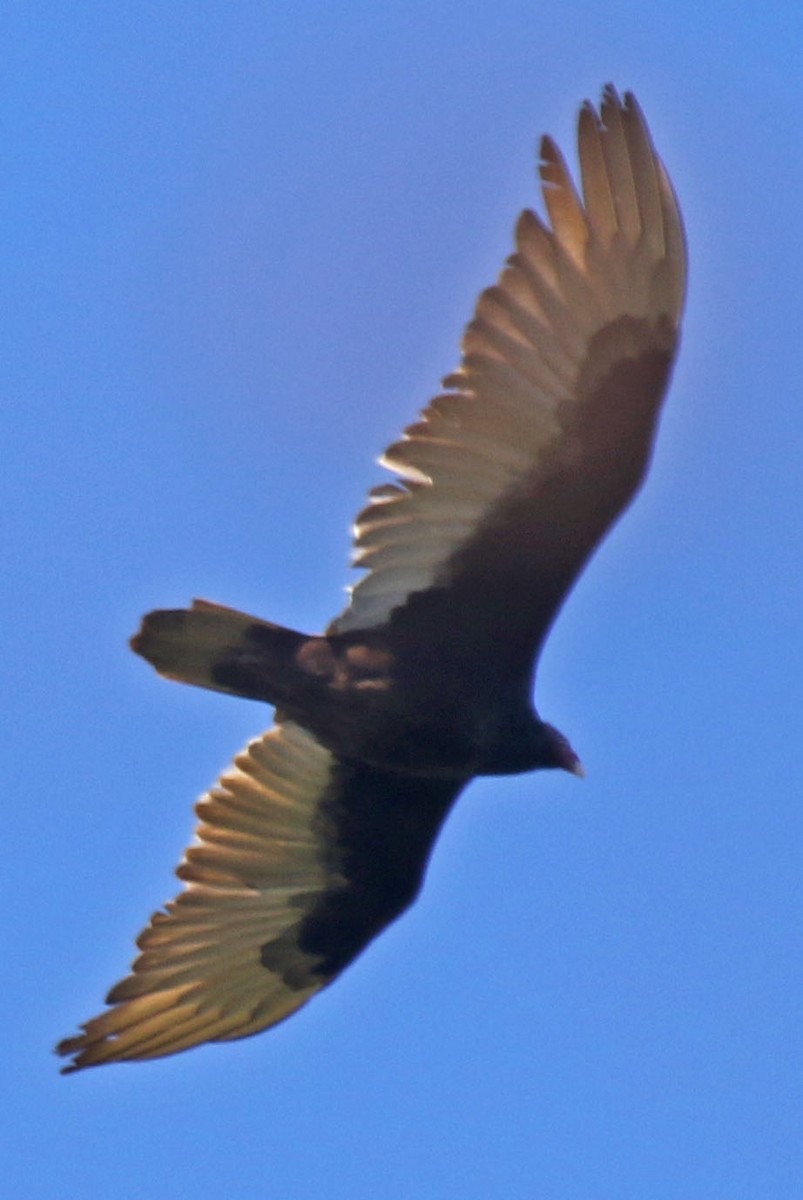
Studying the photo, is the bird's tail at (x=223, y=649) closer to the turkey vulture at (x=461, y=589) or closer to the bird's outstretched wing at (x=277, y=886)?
the turkey vulture at (x=461, y=589)

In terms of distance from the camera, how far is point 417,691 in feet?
28.2

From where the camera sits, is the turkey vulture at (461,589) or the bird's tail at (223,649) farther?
the bird's tail at (223,649)

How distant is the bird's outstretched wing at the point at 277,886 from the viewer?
952 cm

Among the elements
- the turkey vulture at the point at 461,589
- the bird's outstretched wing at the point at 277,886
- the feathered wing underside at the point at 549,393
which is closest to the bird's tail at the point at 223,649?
the turkey vulture at the point at 461,589

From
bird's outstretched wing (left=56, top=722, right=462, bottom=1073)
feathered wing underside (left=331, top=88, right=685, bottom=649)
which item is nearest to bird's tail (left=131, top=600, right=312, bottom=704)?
feathered wing underside (left=331, top=88, right=685, bottom=649)

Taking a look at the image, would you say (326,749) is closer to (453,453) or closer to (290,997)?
(290,997)

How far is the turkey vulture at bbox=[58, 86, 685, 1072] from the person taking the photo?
8.10 m

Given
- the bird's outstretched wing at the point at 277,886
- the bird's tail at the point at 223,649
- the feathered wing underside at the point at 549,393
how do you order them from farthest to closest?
the bird's outstretched wing at the point at 277,886
the bird's tail at the point at 223,649
the feathered wing underside at the point at 549,393

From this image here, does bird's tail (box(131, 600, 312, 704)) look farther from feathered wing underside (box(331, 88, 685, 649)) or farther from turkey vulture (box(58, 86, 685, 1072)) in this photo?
feathered wing underside (box(331, 88, 685, 649))

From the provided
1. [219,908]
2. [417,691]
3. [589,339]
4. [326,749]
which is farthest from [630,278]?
[219,908]

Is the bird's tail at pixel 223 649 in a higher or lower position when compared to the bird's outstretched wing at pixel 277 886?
higher

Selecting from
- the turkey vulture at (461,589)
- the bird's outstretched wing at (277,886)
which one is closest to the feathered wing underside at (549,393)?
the turkey vulture at (461,589)

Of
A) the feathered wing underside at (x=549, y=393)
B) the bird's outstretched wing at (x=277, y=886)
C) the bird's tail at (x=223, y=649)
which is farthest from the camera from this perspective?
the bird's outstretched wing at (x=277, y=886)

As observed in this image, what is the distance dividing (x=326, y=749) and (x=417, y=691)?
1.00 metres
